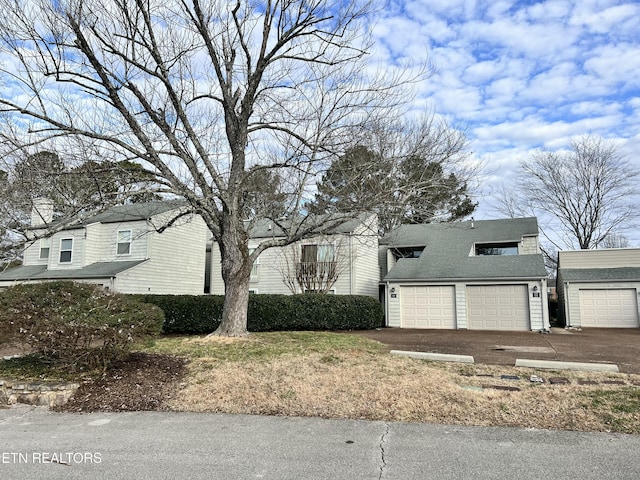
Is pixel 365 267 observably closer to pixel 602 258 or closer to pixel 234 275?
pixel 602 258

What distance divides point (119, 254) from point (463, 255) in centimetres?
1525

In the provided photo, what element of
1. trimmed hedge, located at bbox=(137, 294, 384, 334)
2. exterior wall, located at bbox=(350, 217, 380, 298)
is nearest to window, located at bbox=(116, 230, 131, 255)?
trimmed hedge, located at bbox=(137, 294, 384, 334)

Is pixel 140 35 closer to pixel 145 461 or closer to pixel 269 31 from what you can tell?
pixel 269 31

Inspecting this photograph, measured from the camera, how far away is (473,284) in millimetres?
Result: 17781

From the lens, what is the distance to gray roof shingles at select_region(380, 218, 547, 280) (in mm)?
17562

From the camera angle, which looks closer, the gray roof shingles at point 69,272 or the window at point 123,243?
the gray roof shingles at point 69,272

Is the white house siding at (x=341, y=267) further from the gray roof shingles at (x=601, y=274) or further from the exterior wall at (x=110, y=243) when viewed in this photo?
the gray roof shingles at (x=601, y=274)

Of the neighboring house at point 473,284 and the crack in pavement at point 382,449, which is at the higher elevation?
the neighboring house at point 473,284

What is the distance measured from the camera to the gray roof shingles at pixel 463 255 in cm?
1756

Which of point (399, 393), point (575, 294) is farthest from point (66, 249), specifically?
point (575, 294)

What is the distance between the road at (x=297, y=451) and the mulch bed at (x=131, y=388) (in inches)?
20.4

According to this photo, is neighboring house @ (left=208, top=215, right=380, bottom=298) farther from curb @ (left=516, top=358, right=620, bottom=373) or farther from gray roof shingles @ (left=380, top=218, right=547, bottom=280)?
curb @ (left=516, top=358, right=620, bottom=373)

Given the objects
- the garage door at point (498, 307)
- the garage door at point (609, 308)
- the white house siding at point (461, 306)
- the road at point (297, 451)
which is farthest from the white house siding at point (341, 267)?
the road at point (297, 451)

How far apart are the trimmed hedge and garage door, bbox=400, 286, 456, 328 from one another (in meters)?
1.68
